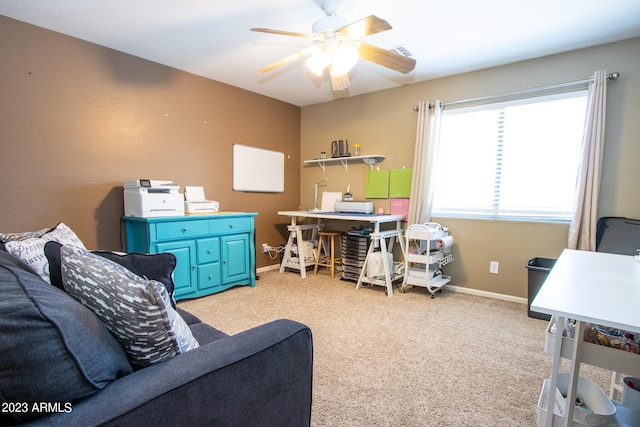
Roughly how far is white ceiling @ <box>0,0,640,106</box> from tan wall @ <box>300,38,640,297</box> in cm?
16

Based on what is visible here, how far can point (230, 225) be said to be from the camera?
3238mm

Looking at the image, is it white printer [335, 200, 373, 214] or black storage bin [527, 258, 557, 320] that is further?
white printer [335, 200, 373, 214]

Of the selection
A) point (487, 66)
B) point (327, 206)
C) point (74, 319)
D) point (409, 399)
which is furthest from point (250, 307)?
point (487, 66)

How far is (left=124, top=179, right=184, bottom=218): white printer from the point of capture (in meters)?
2.67

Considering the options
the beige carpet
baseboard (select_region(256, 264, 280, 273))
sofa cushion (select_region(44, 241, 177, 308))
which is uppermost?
Answer: sofa cushion (select_region(44, 241, 177, 308))

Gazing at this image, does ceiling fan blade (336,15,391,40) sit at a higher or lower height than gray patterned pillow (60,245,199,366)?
higher

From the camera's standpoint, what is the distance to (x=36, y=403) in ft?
1.80

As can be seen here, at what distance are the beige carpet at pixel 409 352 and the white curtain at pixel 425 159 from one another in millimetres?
897

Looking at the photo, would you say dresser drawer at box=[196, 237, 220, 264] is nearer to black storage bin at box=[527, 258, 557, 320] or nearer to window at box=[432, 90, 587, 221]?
window at box=[432, 90, 587, 221]

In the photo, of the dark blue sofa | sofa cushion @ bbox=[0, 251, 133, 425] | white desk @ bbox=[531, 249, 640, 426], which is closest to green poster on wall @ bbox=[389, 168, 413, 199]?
white desk @ bbox=[531, 249, 640, 426]

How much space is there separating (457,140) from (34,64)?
390 cm

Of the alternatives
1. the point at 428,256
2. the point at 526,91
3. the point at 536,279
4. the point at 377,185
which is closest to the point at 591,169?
the point at 526,91

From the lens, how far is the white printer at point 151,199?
267 cm

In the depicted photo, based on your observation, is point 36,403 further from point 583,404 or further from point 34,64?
point 34,64
